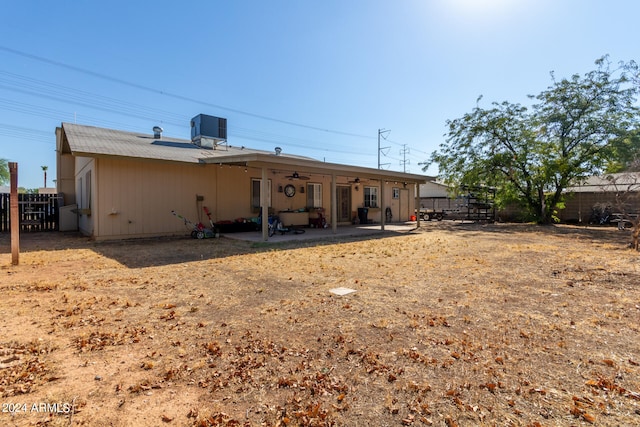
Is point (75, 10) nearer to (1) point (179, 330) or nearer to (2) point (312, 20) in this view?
(2) point (312, 20)

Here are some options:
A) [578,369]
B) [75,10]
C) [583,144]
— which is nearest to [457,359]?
[578,369]

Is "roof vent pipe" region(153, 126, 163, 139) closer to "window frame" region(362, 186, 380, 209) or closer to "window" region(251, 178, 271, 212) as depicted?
"window" region(251, 178, 271, 212)

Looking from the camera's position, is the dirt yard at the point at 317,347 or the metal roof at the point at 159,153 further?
the metal roof at the point at 159,153

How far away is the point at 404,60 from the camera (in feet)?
41.5

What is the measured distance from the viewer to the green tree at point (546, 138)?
1483 centimetres

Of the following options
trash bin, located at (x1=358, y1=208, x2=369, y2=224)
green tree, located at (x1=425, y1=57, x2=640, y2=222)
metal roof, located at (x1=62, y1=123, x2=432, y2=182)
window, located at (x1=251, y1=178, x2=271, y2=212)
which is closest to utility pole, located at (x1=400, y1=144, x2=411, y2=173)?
green tree, located at (x1=425, y1=57, x2=640, y2=222)

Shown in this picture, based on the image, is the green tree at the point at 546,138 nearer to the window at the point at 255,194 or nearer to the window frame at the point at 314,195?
the window frame at the point at 314,195

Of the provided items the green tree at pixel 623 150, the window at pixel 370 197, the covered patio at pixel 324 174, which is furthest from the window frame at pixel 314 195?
the green tree at pixel 623 150

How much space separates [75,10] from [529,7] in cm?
1537

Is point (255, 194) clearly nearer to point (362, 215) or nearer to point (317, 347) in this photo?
point (362, 215)

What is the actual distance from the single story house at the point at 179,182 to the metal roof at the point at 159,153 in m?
0.03

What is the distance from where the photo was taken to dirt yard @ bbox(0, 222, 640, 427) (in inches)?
72.4

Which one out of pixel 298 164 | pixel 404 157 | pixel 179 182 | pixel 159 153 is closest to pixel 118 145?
pixel 159 153

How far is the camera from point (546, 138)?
1612 centimetres
